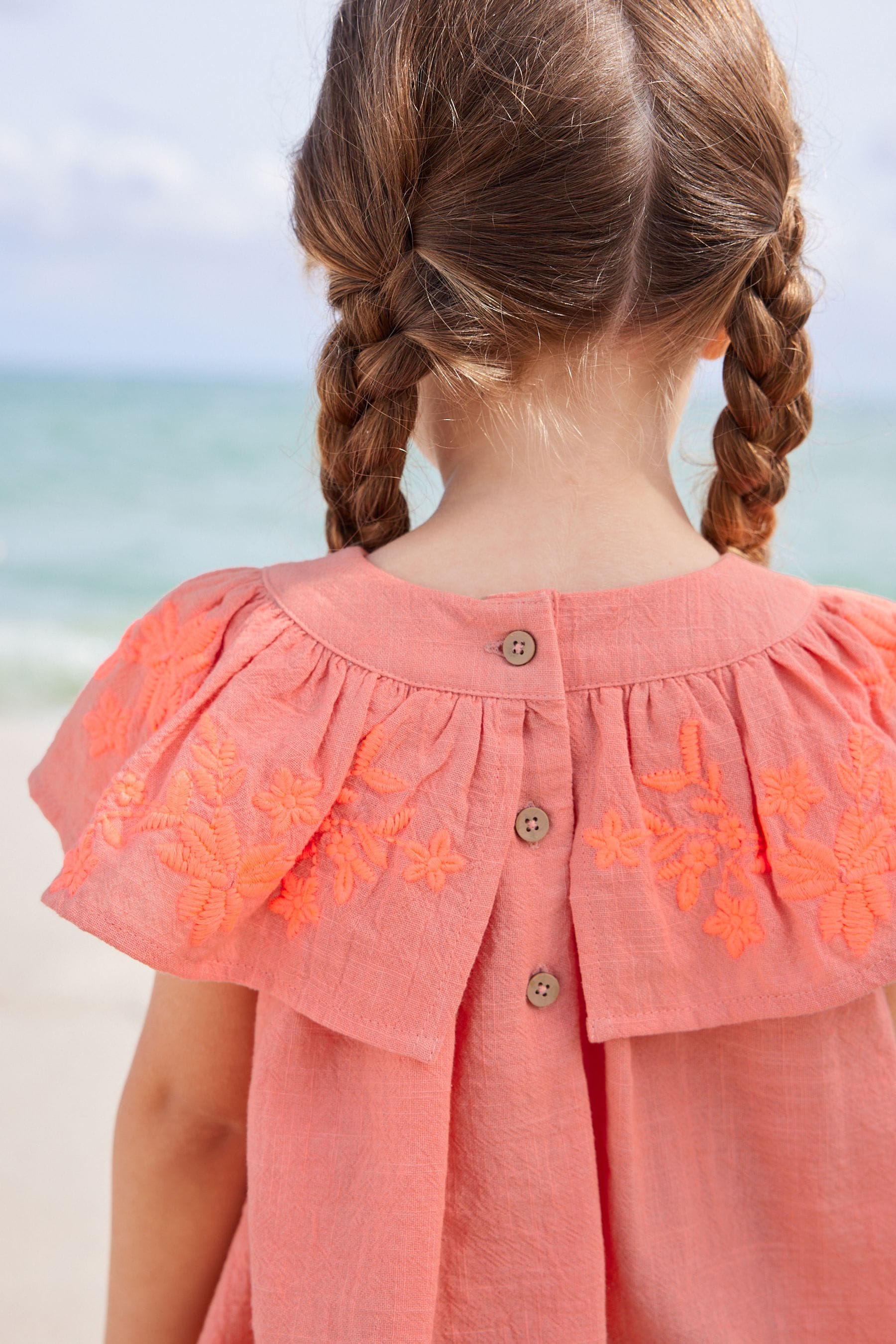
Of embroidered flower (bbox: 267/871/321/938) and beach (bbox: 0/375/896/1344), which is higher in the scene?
beach (bbox: 0/375/896/1344)

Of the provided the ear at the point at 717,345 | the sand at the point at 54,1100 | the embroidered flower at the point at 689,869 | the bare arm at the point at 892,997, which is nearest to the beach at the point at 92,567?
the sand at the point at 54,1100

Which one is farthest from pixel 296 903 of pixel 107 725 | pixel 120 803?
pixel 107 725

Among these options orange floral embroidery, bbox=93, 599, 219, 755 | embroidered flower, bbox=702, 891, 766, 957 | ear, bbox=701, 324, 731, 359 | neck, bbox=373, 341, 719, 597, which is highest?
ear, bbox=701, 324, 731, 359

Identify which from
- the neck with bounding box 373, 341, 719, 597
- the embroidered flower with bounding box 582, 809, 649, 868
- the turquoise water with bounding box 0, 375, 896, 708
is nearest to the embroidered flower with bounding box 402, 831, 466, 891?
the embroidered flower with bounding box 582, 809, 649, 868

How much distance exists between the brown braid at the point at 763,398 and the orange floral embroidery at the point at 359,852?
534 mm

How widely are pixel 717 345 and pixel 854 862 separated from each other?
1.67 feet

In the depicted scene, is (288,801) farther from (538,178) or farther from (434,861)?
(538,178)

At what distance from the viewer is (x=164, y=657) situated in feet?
3.14

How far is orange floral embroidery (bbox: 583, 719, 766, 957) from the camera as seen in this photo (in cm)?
85

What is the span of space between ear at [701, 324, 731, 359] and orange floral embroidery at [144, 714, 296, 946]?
22.8 inches

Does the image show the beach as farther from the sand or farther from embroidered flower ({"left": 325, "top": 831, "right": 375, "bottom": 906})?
embroidered flower ({"left": 325, "top": 831, "right": 375, "bottom": 906})

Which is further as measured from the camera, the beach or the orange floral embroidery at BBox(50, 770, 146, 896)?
the beach

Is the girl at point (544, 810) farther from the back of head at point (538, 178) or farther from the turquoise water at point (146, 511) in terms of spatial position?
the turquoise water at point (146, 511)

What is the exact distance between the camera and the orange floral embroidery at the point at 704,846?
33.6 inches
